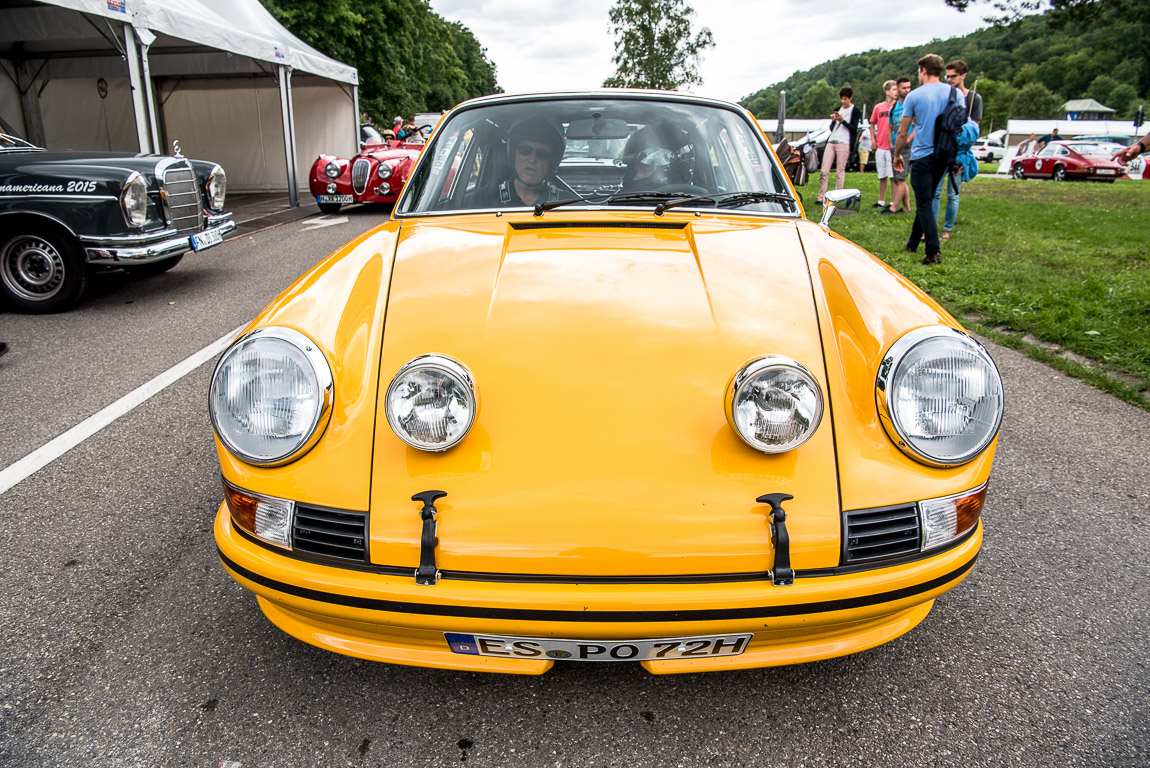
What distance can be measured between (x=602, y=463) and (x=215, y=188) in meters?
6.75

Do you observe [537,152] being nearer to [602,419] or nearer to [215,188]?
[602,419]

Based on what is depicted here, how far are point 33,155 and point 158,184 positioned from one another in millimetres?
928

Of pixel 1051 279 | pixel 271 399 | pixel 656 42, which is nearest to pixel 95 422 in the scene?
pixel 271 399

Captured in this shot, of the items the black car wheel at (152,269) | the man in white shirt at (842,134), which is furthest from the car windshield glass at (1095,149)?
the black car wheel at (152,269)

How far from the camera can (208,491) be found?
273cm

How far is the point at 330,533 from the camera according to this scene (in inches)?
58.4

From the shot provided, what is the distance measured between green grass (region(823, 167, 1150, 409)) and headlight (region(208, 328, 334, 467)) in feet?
13.5

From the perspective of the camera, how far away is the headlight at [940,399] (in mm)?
1570

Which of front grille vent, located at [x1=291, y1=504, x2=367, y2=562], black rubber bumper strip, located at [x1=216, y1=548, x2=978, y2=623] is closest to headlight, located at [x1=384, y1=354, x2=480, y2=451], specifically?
front grille vent, located at [x1=291, y1=504, x2=367, y2=562]

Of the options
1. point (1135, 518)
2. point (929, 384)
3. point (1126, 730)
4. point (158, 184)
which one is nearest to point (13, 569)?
point (929, 384)

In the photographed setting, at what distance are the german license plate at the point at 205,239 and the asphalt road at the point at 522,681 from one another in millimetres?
3917

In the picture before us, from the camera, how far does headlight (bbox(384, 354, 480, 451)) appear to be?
1498mm

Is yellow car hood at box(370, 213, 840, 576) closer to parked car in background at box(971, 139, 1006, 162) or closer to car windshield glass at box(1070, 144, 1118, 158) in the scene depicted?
car windshield glass at box(1070, 144, 1118, 158)

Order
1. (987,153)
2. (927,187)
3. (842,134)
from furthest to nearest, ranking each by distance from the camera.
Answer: (987,153) → (842,134) → (927,187)
